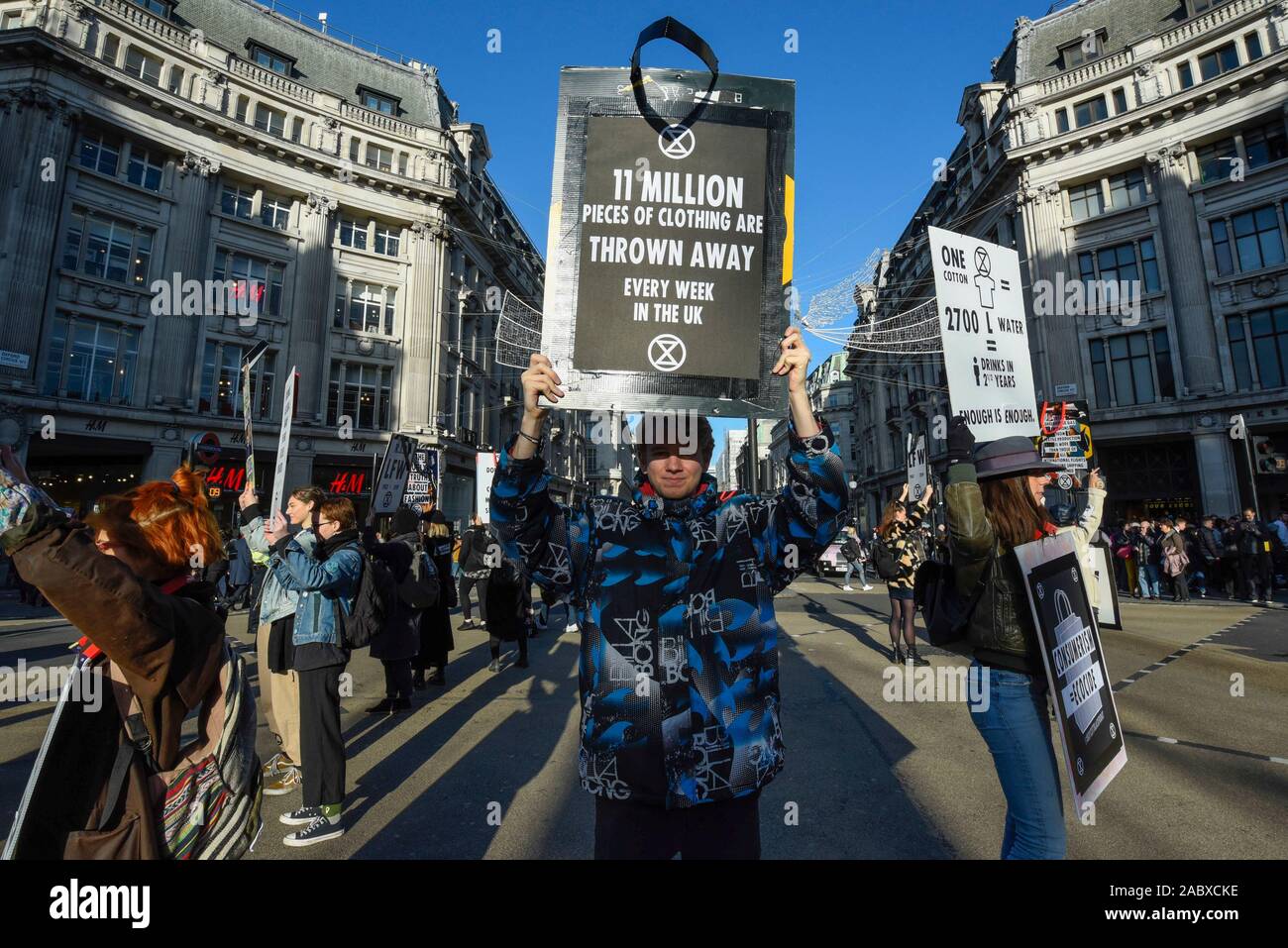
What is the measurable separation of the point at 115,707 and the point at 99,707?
0.04 m

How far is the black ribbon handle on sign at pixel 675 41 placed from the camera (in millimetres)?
2195

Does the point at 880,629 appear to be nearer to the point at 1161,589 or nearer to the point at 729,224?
the point at 729,224

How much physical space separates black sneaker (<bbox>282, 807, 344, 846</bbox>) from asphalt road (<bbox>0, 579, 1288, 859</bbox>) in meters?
0.07

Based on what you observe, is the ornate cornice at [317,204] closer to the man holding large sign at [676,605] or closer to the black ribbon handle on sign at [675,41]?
the black ribbon handle on sign at [675,41]

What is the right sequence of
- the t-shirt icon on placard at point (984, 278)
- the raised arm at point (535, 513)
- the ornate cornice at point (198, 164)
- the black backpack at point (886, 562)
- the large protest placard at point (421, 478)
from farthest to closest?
the ornate cornice at point (198, 164)
the large protest placard at point (421, 478)
the black backpack at point (886, 562)
the t-shirt icon on placard at point (984, 278)
the raised arm at point (535, 513)

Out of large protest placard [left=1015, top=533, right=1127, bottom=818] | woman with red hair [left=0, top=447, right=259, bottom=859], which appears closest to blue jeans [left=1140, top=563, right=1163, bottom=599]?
large protest placard [left=1015, top=533, right=1127, bottom=818]

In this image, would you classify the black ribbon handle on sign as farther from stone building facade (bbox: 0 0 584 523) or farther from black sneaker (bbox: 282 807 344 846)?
stone building facade (bbox: 0 0 584 523)

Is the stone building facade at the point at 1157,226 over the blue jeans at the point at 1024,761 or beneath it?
over

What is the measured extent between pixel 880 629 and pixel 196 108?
32393 mm

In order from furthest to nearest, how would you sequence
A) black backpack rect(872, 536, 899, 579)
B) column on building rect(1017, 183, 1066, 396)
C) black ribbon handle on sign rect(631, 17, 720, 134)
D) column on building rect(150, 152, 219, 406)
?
column on building rect(1017, 183, 1066, 396) → column on building rect(150, 152, 219, 406) → black backpack rect(872, 536, 899, 579) → black ribbon handle on sign rect(631, 17, 720, 134)

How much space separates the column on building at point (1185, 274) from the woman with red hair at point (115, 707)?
31180mm

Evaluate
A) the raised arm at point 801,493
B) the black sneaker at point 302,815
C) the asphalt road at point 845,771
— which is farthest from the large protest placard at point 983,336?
the black sneaker at point 302,815

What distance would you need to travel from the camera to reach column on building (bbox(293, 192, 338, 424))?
27.3 meters

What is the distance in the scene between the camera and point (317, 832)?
3.68 m
